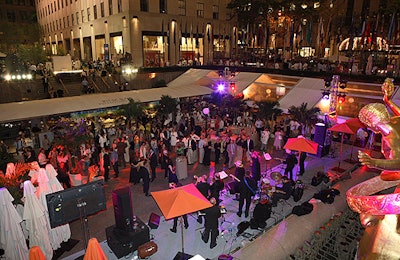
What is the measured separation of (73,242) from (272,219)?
6119 millimetres

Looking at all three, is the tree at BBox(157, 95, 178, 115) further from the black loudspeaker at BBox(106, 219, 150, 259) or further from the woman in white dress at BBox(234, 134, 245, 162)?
the black loudspeaker at BBox(106, 219, 150, 259)

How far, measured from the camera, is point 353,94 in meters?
18.2

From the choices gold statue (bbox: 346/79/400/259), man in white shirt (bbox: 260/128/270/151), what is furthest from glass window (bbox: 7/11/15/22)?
gold statue (bbox: 346/79/400/259)

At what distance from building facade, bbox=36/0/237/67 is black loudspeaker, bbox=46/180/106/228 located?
80.0ft

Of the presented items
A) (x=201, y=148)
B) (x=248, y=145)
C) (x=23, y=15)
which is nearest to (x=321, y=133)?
(x=248, y=145)

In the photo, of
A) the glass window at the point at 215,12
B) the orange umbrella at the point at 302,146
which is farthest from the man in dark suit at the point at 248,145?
the glass window at the point at 215,12

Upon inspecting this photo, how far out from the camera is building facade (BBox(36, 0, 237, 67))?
109ft

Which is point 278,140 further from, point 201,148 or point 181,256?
point 181,256

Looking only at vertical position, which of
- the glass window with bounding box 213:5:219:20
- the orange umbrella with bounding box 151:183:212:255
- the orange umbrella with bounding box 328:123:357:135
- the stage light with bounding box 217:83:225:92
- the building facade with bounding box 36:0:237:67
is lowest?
the orange umbrella with bounding box 151:183:212:255

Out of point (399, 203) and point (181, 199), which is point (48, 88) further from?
point (399, 203)

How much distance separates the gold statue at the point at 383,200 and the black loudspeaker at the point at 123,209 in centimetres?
540

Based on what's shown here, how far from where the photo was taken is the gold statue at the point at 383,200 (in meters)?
4.09

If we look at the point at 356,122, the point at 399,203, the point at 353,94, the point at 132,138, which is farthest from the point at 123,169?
the point at 353,94

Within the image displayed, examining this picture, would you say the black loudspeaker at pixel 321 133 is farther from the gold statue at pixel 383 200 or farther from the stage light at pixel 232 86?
the gold statue at pixel 383 200
